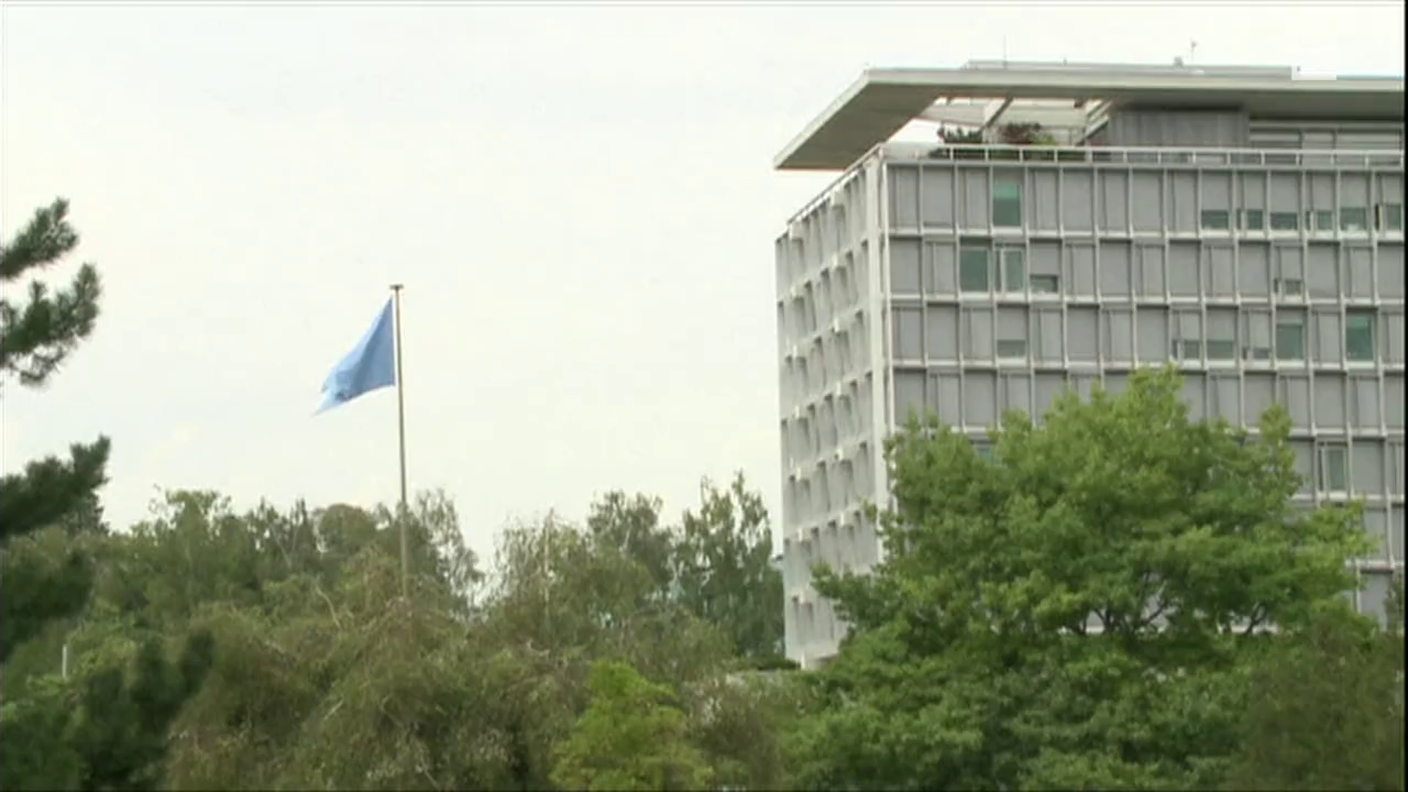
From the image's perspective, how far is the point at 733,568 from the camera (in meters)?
112

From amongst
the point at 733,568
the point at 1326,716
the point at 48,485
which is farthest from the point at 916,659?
the point at 733,568

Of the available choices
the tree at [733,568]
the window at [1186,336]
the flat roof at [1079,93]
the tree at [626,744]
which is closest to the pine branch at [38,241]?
the tree at [626,744]

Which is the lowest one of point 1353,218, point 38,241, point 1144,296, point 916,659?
point 916,659

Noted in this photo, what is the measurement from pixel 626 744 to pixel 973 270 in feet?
144

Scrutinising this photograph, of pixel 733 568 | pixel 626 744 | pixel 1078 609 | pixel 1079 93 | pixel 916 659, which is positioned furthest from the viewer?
pixel 733 568

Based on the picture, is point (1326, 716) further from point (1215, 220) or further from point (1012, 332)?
point (1215, 220)

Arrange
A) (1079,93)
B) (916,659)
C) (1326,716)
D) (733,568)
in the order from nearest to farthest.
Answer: (1326,716), (916,659), (1079,93), (733,568)

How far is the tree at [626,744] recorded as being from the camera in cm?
4041

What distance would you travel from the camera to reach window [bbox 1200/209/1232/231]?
83.0 meters

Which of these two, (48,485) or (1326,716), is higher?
(48,485)

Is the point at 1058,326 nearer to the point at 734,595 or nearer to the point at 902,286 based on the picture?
the point at 902,286

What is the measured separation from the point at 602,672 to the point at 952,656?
1060 cm

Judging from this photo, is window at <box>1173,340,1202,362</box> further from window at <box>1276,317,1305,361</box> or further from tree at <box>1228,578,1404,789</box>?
tree at <box>1228,578,1404,789</box>

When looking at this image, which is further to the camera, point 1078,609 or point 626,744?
point 1078,609
